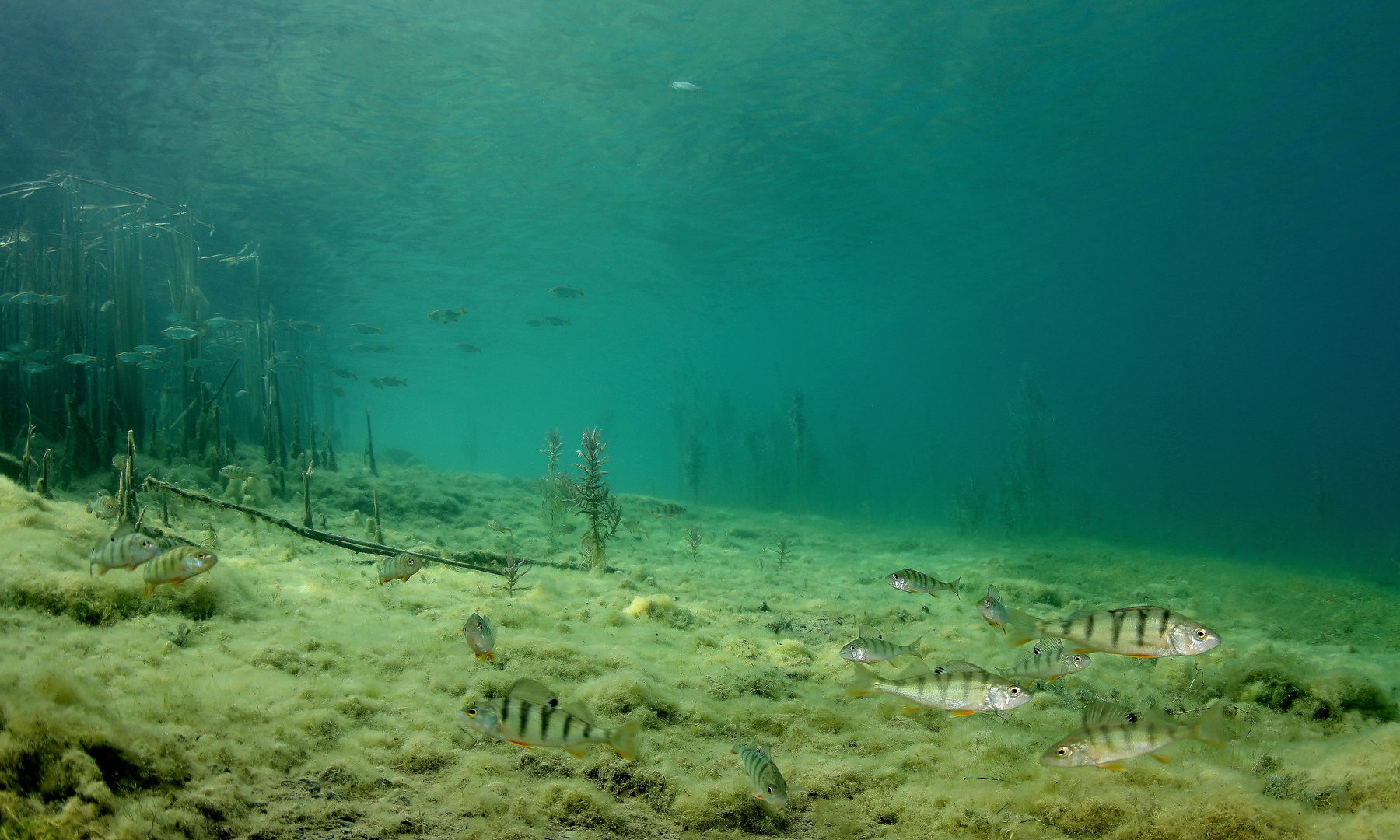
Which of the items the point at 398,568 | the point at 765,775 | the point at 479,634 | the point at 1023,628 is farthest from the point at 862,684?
the point at 398,568

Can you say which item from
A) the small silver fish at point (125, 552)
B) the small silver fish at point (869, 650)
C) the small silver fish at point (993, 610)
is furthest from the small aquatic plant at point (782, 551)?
the small silver fish at point (125, 552)

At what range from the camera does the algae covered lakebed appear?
2564mm

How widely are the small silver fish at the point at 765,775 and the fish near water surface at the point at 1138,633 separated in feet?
5.59

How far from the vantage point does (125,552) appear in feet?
12.2

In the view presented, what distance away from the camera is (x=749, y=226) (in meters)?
27.9

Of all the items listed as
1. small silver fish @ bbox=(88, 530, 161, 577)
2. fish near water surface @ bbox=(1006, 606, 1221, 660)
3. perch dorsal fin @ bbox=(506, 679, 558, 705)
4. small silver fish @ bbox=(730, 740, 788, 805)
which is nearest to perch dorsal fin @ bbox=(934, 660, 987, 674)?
fish near water surface @ bbox=(1006, 606, 1221, 660)

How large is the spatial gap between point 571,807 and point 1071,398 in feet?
651

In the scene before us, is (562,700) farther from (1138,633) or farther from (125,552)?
(1138,633)

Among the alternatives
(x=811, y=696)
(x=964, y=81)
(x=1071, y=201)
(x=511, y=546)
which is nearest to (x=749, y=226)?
(x=964, y=81)

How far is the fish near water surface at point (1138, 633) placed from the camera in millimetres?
2986

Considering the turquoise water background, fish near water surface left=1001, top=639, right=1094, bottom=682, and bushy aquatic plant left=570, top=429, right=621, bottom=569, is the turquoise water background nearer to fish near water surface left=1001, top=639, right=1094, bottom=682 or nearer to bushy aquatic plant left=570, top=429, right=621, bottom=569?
bushy aquatic plant left=570, top=429, right=621, bottom=569

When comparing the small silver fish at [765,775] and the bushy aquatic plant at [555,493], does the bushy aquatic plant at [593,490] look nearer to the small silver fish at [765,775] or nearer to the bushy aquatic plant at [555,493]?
the bushy aquatic plant at [555,493]

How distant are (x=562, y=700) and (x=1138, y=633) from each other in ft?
11.4

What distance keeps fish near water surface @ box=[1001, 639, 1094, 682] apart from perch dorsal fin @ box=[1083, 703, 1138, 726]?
776 millimetres
